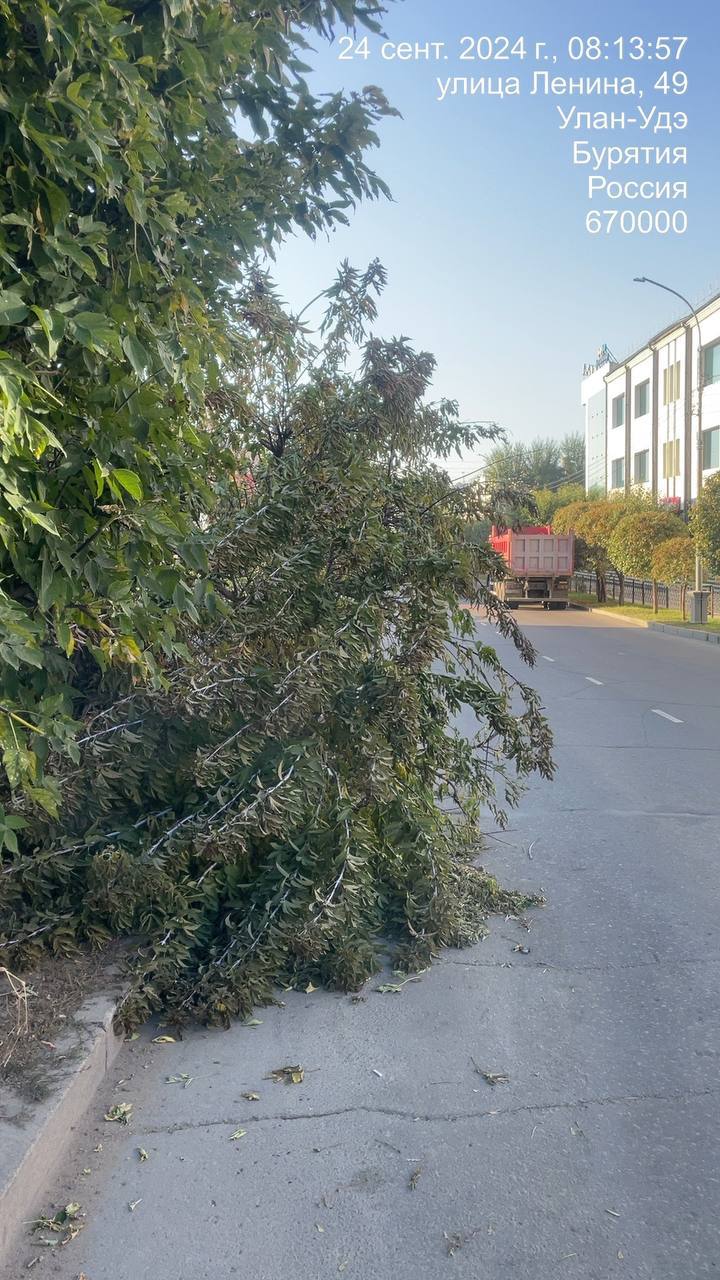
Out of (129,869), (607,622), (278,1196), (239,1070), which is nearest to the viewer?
(278,1196)

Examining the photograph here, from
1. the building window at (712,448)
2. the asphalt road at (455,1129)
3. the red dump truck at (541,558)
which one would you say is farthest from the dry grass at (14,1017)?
the building window at (712,448)

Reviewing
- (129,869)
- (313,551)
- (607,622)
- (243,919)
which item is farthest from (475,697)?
(607,622)

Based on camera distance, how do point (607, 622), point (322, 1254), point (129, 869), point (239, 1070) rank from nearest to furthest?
point (322, 1254), point (239, 1070), point (129, 869), point (607, 622)

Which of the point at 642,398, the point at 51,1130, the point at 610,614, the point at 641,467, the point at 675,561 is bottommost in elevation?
the point at 610,614

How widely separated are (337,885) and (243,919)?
448 mm

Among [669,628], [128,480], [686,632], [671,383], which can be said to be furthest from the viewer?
[671,383]

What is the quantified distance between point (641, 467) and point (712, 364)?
12.9 meters

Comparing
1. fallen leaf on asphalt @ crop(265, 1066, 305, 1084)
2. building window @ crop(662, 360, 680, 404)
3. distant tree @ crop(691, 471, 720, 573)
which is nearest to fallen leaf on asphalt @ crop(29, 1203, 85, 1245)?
fallen leaf on asphalt @ crop(265, 1066, 305, 1084)

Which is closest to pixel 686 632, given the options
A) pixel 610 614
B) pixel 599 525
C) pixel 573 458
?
pixel 610 614

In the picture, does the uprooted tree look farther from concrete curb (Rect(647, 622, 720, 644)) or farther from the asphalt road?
concrete curb (Rect(647, 622, 720, 644))

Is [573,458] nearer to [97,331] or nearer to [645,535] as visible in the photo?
[645,535]

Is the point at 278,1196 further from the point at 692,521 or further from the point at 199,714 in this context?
the point at 692,521

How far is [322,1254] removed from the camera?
9.74 feet

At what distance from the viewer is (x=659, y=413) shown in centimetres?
5272
